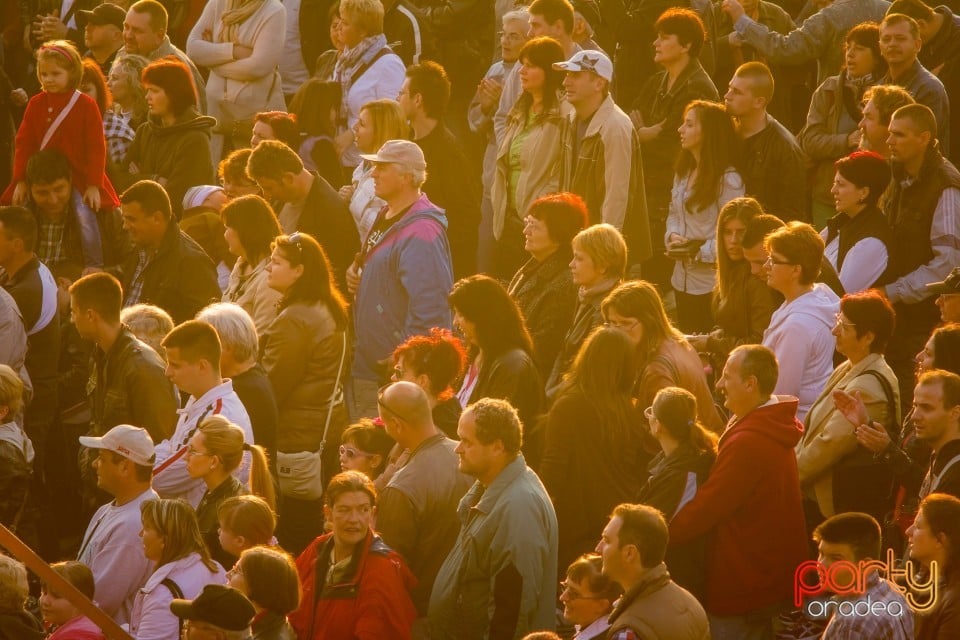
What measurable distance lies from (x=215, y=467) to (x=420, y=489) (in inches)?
34.8

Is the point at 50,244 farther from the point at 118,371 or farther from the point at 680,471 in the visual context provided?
the point at 680,471

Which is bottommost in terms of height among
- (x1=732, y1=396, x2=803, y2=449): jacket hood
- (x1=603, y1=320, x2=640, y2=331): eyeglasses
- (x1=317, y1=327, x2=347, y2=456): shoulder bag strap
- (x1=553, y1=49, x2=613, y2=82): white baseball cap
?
(x1=317, y1=327, x2=347, y2=456): shoulder bag strap

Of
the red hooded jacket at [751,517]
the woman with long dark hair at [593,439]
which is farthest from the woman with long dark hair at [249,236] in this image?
the red hooded jacket at [751,517]

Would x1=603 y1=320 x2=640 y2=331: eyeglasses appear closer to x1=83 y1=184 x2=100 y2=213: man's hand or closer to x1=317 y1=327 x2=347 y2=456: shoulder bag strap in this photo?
x1=317 y1=327 x2=347 y2=456: shoulder bag strap

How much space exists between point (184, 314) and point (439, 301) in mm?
1511

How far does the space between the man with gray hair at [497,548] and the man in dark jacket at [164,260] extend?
3.34 m

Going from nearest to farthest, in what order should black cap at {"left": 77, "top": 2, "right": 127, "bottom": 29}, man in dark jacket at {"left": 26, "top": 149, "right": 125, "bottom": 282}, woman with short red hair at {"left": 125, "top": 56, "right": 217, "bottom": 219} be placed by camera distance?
1. man in dark jacket at {"left": 26, "top": 149, "right": 125, "bottom": 282}
2. woman with short red hair at {"left": 125, "top": 56, "right": 217, "bottom": 219}
3. black cap at {"left": 77, "top": 2, "right": 127, "bottom": 29}

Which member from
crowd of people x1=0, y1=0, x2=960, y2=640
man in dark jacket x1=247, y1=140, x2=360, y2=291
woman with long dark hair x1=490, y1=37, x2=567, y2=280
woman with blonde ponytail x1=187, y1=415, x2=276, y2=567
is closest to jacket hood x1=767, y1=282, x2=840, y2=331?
crowd of people x1=0, y1=0, x2=960, y2=640

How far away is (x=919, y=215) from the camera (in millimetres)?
9812

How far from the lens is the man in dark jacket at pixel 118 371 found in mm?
8461

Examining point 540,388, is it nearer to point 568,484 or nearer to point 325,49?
point 568,484

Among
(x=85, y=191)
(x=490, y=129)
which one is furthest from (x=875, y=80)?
(x=85, y=191)

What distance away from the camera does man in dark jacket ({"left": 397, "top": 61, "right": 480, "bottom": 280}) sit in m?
11.3

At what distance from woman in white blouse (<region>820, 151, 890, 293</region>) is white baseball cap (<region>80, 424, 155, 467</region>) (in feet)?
13.1
